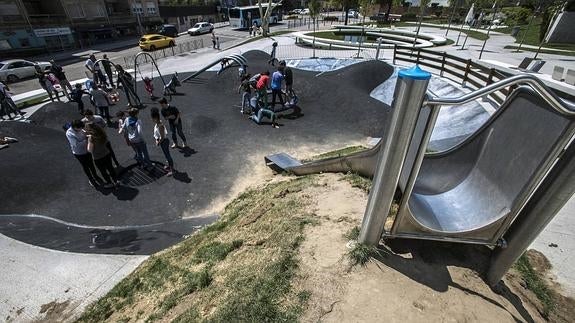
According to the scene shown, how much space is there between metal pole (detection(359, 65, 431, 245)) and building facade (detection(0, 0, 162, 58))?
43428 millimetres

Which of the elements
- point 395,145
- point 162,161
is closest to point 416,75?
point 395,145

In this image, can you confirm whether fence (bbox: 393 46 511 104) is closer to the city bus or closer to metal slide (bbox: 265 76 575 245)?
metal slide (bbox: 265 76 575 245)

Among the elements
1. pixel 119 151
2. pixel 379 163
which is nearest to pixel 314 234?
pixel 379 163

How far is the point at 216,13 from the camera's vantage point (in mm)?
66562

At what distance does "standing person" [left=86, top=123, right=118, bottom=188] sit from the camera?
7312 millimetres

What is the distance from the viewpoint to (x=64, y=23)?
3669 centimetres

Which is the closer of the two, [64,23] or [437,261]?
[437,261]

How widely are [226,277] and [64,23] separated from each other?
46891mm

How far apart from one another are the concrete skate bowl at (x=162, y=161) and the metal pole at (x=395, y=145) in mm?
4642

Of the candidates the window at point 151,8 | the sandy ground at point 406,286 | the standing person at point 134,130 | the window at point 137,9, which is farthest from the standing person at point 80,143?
the window at point 151,8

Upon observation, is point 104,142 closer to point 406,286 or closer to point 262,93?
point 262,93

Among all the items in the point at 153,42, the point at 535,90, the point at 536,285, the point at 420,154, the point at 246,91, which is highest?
the point at 535,90

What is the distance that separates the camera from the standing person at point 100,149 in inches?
288

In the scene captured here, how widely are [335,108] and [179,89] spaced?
376 inches
